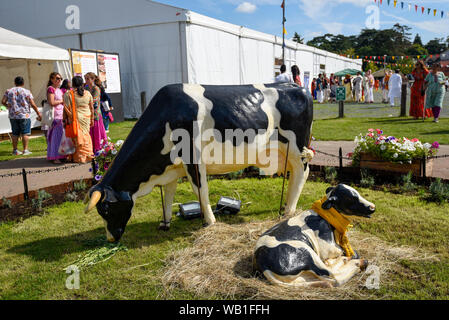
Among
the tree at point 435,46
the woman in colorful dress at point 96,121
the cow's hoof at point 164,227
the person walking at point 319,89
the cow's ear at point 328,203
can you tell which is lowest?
the cow's hoof at point 164,227

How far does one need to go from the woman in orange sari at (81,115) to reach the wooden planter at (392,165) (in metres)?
5.18

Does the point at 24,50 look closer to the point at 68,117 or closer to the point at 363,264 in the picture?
the point at 68,117

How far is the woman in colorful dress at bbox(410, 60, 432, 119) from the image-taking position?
12906 mm

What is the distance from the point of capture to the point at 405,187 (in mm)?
5758

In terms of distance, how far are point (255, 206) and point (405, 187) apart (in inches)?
89.8

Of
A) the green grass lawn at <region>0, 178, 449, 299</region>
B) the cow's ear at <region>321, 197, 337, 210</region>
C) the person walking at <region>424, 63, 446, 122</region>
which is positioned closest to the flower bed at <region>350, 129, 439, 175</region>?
the green grass lawn at <region>0, 178, 449, 299</region>

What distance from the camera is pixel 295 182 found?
4891mm

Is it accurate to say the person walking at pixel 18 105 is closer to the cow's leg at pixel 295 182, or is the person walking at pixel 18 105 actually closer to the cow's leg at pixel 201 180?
the cow's leg at pixel 201 180

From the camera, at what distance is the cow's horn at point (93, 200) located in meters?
3.62

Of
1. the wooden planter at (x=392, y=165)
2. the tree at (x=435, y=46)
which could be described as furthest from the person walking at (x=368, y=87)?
the tree at (x=435, y=46)

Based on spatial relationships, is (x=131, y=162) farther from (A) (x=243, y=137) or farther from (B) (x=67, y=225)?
Result: (B) (x=67, y=225)

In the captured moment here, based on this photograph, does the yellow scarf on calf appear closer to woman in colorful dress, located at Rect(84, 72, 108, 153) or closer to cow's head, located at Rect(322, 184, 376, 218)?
cow's head, located at Rect(322, 184, 376, 218)
